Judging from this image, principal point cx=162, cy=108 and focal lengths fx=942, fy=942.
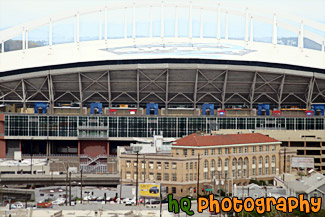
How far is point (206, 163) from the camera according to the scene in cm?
10825

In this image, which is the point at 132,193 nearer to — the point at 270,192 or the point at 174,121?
the point at 270,192

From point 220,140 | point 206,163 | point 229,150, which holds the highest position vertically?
point 220,140

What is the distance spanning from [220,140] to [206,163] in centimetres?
497

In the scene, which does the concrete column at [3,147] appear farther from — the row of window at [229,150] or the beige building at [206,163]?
the row of window at [229,150]

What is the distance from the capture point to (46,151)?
140m

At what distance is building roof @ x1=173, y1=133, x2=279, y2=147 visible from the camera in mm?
109188

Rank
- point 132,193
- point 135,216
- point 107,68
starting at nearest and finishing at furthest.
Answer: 1. point 135,216
2. point 132,193
3. point 107,68

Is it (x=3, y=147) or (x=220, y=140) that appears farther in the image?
(x=3, y=147)

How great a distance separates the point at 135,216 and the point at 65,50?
77115mm

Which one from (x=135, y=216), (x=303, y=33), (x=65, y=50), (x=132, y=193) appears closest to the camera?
(x=135, y=216)

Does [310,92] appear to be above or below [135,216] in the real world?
above

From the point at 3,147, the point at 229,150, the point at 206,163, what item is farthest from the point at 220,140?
the point at 3,147

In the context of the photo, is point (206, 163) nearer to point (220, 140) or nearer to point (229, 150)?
point (229, 150)

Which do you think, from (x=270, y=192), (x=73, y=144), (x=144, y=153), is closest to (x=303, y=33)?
(x=73, y=144)
